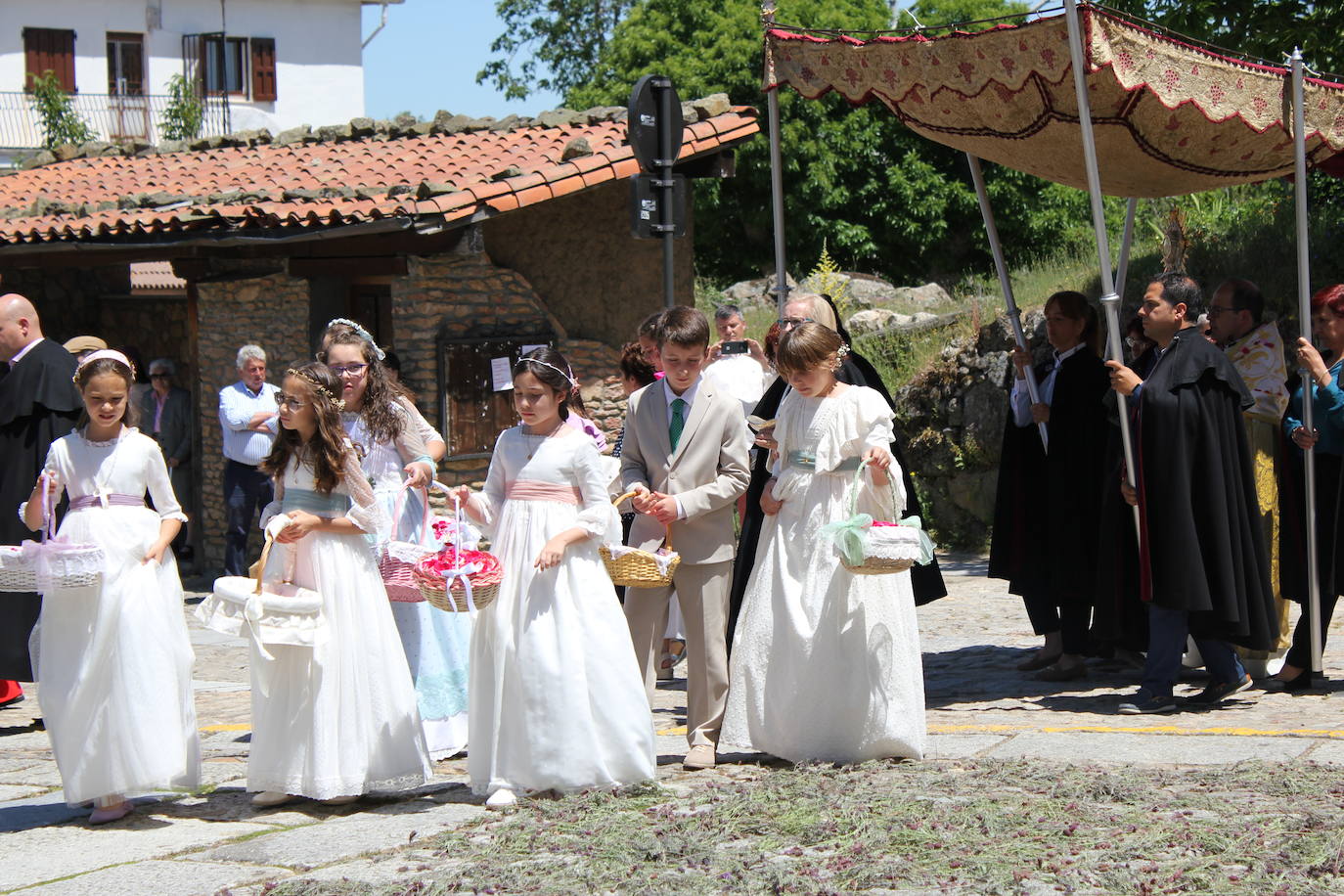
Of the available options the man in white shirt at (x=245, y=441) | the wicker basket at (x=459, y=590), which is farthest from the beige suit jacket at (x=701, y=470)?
the man in white shirt at (x=245, y=441)

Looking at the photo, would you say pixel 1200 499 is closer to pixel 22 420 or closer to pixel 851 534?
pixel 851 534

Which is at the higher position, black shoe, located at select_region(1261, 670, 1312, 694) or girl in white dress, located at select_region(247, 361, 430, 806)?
girl in white dress, located at select_region(247, 361, 430, 806)

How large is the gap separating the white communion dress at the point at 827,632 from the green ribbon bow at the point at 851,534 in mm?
116

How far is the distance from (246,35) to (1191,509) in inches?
1644

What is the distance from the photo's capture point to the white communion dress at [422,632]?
21.3ft

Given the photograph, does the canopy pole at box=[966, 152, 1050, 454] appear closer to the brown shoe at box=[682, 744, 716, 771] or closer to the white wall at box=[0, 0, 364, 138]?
the brown shoe at box=[682, 744, 716, 771]

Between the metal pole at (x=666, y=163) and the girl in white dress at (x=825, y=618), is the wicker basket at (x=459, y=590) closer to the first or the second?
the girl in white dress at (x=825, y=618)

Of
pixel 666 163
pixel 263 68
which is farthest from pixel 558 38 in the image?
pixel 666 163

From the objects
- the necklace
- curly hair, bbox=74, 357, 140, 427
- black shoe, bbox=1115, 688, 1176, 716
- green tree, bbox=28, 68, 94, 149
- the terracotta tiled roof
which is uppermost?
green tree, bbox=28, 68, 94, 149

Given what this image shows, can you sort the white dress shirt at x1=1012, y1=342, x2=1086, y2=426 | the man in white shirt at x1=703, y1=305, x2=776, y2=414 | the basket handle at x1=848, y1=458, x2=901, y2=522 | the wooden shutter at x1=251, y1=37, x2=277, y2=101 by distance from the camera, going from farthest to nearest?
the wooden shutter at x1=251, y1=37, x2=277, y2=101 → the man in white shirt at x1=703, y1=305, x2=776, y2=414 → the white dress shirt at x1=1012, y1=342, x2=1086, y2=426 → the basket handle at x1=848, y1=458, x2=901, y2=522

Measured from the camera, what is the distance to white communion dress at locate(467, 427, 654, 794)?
5.48 m

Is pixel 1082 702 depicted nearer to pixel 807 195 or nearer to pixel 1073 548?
pixel 1073 548

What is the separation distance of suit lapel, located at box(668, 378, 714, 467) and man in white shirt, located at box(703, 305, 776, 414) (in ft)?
6.79

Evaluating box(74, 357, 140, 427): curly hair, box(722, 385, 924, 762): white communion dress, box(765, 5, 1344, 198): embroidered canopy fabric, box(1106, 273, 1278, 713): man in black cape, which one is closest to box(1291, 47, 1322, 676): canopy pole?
box(765, 5, 1344, 198): embroidered canopy fabric
